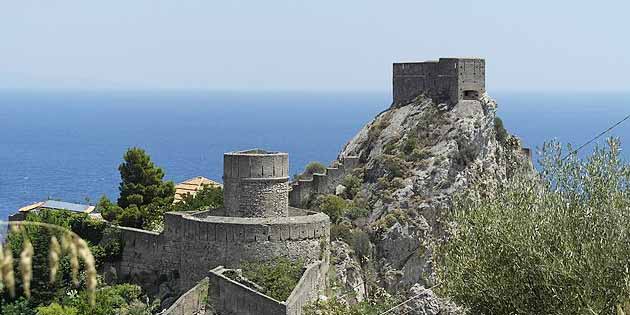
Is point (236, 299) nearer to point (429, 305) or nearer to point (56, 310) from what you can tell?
point (56, 310)

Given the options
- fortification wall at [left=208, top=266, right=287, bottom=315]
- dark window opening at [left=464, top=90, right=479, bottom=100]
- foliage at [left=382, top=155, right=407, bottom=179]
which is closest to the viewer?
fortification wall at [left=208, top=266, right=287, bottom=315]

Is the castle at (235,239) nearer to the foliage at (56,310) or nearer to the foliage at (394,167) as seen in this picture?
the foliage at (56,310)

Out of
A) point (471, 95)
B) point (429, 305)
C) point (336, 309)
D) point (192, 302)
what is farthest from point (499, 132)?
point (429, 305)

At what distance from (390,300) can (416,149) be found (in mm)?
20754

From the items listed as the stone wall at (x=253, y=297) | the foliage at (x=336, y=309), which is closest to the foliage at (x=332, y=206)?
the stone wall at (x=253, y=297)

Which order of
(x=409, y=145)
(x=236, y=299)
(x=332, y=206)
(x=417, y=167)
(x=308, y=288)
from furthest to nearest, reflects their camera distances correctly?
(x=409, y=145), (x=417, y=167), (x=332, y=206), (x=308, y=288), (x=236, y=299)

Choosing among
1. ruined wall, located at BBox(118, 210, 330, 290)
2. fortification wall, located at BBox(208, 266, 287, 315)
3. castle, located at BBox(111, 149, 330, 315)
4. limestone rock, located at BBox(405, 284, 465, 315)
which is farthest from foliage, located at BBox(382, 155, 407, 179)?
limestone rock, located at BBox(405, 284, 465, 315)

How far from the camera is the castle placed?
30719mm

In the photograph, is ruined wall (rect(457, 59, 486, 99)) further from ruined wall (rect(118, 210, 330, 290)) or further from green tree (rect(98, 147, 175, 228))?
ruined wall (rect(118, 210, 330, 290))

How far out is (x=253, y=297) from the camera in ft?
91.4

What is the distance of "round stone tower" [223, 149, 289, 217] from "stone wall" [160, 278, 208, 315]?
3480 millimetres

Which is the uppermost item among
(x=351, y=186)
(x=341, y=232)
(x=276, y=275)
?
(x=351, y=186)

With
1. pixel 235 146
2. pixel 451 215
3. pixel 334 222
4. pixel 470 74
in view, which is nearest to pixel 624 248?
pixel 451 215

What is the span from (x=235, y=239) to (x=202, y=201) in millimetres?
12107
